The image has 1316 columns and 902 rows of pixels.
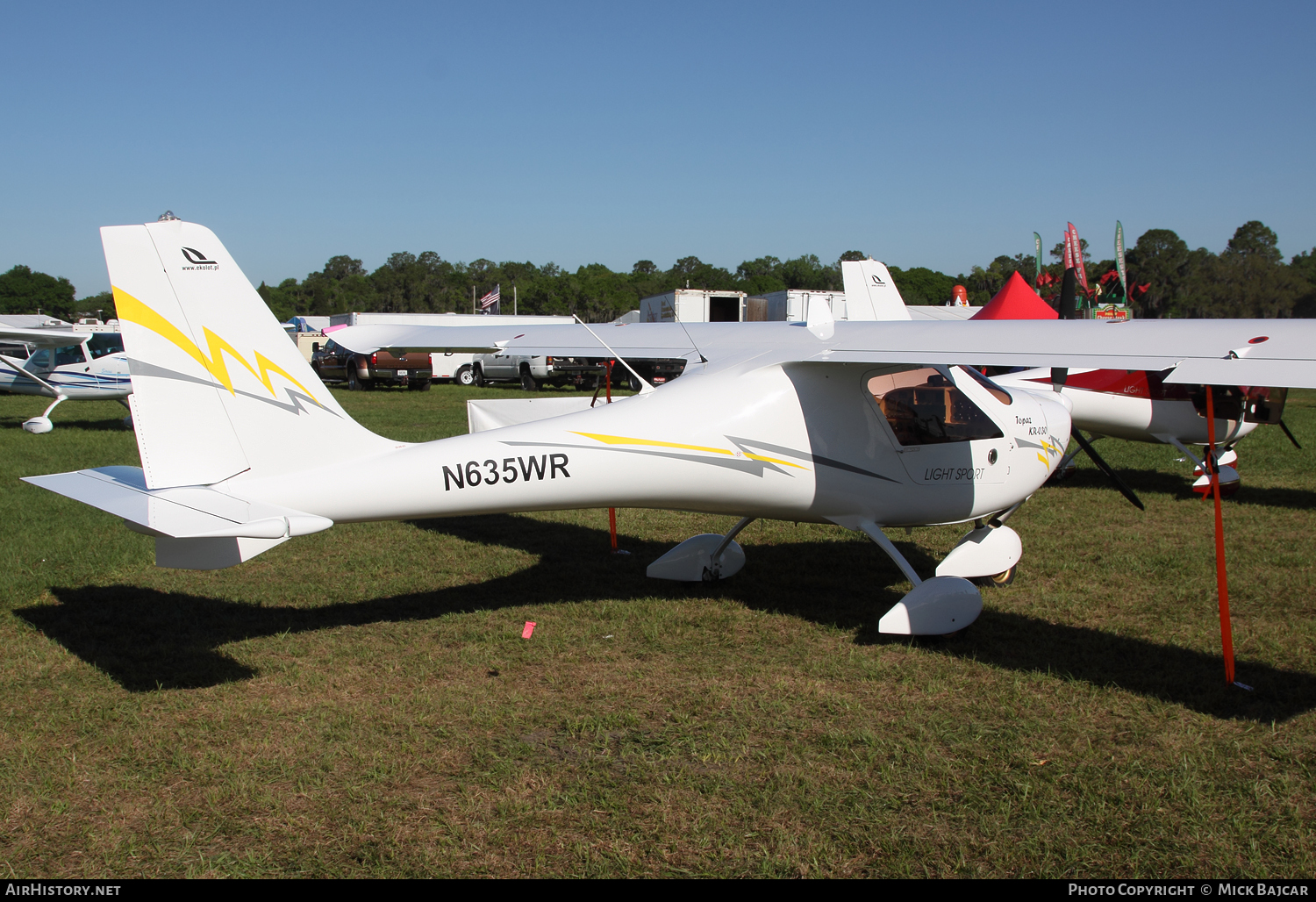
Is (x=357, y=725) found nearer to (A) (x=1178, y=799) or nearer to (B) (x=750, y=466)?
(B) (x=750, y=466)

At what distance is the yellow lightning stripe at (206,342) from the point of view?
4336 mm

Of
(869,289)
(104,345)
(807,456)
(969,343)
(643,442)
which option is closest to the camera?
(969,343)

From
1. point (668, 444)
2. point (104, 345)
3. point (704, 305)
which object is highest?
point (704, 305)

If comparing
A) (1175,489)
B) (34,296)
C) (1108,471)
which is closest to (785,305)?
(1175,489)

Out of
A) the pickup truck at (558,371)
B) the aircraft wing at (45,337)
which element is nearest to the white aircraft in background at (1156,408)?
the pickup truck at (558,371)

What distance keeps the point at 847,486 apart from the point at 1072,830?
2.78 meters

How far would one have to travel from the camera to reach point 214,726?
4.46 m

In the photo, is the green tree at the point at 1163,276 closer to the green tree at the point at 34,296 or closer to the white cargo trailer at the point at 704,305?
the white cargo trailer at the point at 704,305

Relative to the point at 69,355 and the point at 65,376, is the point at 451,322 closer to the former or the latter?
the point at 69,355

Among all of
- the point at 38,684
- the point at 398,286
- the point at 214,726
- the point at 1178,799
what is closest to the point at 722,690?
the point at 1178,799

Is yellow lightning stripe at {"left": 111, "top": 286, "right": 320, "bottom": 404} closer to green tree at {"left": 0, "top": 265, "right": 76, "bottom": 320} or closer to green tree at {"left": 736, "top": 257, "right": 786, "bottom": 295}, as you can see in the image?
green tree at {"left": 736, "top": 257, "right": 786, "bottom": 295}

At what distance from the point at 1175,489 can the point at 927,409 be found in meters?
7.13

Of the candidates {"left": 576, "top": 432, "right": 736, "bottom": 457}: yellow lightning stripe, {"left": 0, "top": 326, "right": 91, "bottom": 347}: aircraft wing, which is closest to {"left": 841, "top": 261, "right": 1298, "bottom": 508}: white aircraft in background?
{"left": 576, "top": 432, "right": 736, "bottom": 457}: yellow lightning stripe

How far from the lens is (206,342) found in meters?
4.54
